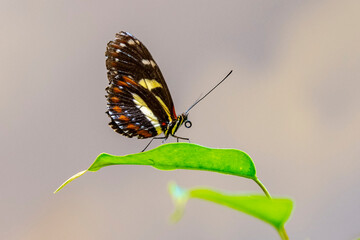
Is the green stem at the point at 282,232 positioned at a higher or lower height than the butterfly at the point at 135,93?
lower

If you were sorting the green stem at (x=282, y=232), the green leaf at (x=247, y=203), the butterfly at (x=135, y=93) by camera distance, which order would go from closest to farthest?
the green leaf at (x=247, y=203), the green stem at (x=282, y=232), the butterfly at (x=135, y=93)

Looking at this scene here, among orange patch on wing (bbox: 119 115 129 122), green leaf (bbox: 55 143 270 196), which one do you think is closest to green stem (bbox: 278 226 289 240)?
green leaf (bbox: 55 143 270 196)

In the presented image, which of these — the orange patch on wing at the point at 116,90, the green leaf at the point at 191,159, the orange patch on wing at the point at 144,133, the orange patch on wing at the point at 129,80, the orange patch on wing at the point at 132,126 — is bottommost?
the orange patch on wing at the point at 144,133

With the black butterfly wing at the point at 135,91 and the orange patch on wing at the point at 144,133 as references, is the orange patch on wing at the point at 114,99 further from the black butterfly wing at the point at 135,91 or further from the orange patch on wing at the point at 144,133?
the orange patch on wing at the point at 144,133

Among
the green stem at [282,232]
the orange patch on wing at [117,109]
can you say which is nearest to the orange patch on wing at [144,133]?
the orange patch on wing at [117,109]

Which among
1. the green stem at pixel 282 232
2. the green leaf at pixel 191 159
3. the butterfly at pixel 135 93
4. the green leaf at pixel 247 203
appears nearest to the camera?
the green leaf at pixel 247 203

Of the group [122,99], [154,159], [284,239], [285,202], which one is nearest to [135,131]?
[122,99]
